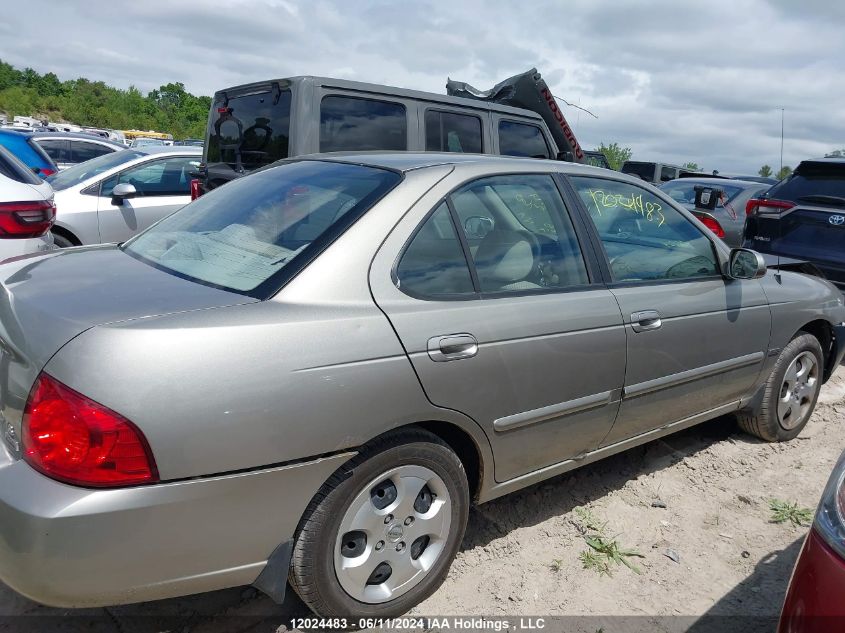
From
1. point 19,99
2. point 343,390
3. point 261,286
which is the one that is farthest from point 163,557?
point 19,99

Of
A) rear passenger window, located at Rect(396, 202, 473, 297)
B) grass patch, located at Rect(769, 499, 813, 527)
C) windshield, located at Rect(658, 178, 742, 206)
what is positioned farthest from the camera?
windshield, located at Rect(658, 178, 742, 206)

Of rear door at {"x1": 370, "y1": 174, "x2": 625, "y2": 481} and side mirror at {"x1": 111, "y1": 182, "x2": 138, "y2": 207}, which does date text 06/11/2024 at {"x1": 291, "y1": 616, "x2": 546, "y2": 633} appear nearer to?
rear door at {"x1": 370, "y1": 174, "x2": 625, "y2": 481}

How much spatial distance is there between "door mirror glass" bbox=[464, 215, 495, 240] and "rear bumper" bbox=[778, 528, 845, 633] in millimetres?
1490

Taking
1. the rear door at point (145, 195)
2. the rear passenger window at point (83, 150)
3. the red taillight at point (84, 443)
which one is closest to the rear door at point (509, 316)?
the red taillight at point (84, 443)

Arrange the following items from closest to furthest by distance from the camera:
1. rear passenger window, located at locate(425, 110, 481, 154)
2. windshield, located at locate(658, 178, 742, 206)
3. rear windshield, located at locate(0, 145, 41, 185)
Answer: rear windshield, located at locate(0, 145, 41, 185), rear passenger window, located at locate(425, 110, 481, 154), windshield, located at locate(658, 178, 742, 206)

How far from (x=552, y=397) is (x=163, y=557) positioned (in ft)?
4.99

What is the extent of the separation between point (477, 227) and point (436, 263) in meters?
0.32

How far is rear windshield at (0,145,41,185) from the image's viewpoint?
4.65 metres

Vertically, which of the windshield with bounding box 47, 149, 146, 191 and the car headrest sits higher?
the windshield with bounding box 47, 149, 146, 191

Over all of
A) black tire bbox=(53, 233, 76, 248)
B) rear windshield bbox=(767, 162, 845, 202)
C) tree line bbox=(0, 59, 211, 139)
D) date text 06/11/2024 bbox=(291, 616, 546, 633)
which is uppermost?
tree line bbox=(0, 59, 211, 139)

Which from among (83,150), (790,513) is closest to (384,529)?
(790,513)

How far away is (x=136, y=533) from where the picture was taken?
182cm

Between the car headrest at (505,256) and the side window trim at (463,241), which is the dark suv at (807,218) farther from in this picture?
the side window trim at (463,241)

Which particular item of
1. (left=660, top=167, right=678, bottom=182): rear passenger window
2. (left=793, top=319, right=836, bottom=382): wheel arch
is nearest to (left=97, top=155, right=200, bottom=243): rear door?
(left=793, top=319, right=836, bottom=382): wheel arch
